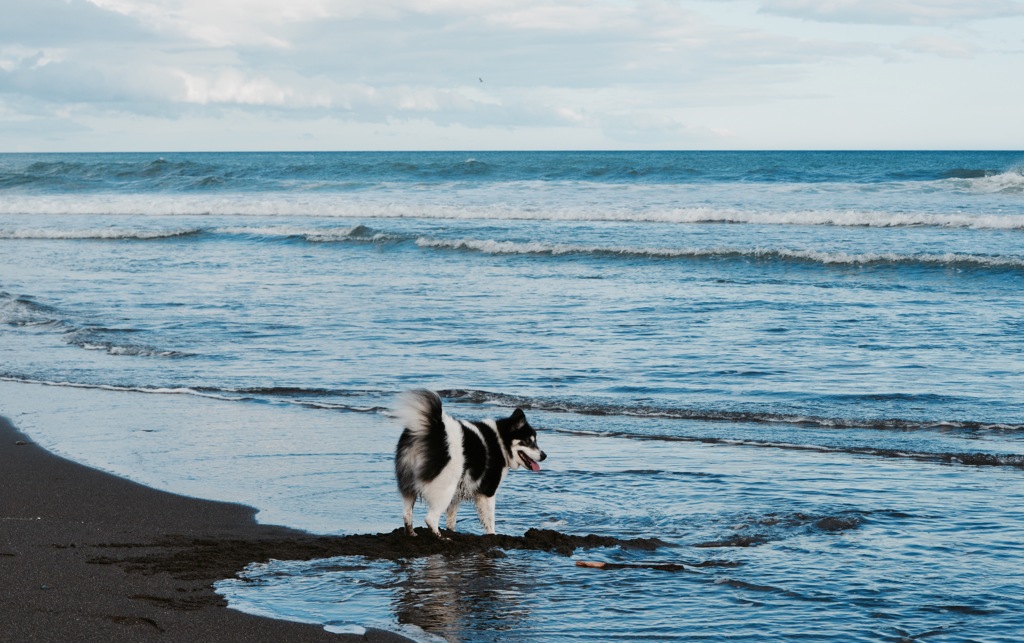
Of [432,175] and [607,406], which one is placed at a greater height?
[432,175]

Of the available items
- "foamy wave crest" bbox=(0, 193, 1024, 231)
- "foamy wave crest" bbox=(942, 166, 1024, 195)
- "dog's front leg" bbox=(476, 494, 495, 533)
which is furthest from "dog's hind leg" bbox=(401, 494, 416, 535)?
"foamy wave crest" bbox=(942, 166, 1024, 195)

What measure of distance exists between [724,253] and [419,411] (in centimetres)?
1776

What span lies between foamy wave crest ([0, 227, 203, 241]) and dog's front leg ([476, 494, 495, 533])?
25.9 m

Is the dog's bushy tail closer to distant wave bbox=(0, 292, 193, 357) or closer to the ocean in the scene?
the ocean

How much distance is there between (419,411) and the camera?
5.64 meters

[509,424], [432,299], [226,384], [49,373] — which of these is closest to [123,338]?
[49,373]

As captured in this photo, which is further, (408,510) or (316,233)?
(316,233)

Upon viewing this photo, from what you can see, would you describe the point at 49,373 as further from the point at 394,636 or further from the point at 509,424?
the point at 394,636

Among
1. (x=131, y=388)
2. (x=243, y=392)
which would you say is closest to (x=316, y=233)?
(x=131, y=388)

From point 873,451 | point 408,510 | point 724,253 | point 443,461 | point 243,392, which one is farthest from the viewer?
point 724,253

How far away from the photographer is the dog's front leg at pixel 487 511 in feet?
19.6

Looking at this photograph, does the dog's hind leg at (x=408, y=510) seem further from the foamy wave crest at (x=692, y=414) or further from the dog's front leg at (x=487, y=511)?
the foamy wave crest at (x=692, y=414)

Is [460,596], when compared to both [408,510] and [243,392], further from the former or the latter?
[243,392]

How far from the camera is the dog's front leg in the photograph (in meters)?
5.96
